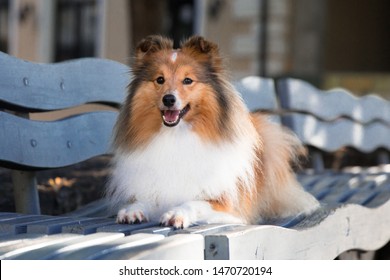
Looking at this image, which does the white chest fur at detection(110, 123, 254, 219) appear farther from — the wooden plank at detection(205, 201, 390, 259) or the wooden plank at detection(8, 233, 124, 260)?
the wooden plank at detection(8, 233, 124, 260)

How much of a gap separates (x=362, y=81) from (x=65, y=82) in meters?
7.22

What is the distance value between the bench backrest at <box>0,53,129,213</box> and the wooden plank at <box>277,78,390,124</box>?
4.49 feet

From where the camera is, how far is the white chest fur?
300 cm

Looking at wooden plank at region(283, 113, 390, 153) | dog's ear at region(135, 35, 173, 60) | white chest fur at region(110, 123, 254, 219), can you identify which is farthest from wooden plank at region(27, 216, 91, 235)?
wooden plank at region(283, 113, 390, 153)

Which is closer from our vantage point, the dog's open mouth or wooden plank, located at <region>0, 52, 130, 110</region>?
the dog's open mouth

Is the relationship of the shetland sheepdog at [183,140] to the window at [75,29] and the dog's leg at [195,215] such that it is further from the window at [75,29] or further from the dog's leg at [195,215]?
the window at [75,29]

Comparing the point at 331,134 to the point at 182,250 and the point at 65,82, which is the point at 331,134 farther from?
the point at 182,250

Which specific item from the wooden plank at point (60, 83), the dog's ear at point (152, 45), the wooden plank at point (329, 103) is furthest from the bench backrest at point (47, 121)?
the wooden plank at point (329, 103)

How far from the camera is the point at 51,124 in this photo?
3.42 metres

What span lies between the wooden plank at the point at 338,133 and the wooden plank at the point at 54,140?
4.66ft

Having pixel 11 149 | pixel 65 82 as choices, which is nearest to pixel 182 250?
pixel 11 149

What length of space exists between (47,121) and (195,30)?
241 inches

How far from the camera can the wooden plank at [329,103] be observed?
493cm
